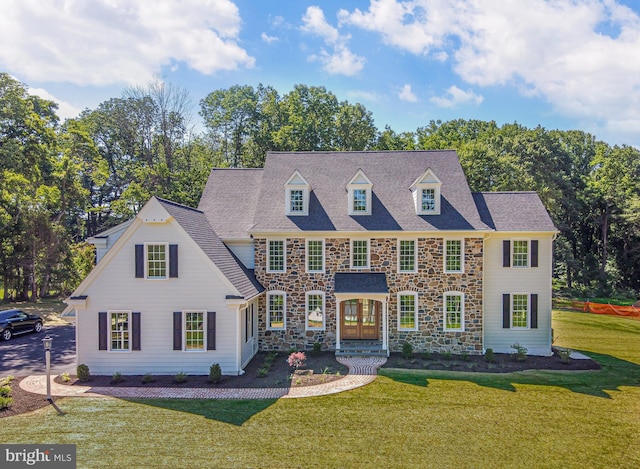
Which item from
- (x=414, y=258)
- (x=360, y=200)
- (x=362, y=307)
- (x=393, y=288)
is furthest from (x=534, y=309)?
(x=360, y=200)

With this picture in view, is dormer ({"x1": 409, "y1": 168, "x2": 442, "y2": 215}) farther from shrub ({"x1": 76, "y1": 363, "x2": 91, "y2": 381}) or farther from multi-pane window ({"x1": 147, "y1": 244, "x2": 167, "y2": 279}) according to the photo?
shrub ({"x1": 76, "y1": 363, "x2": 91, "y2": 381})

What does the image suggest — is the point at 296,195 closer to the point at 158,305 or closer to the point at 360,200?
the point at 360,200

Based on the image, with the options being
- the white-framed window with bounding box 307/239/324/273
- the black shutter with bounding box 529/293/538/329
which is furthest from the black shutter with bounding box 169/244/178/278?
the black shutter with bounding box 529/293/538/329

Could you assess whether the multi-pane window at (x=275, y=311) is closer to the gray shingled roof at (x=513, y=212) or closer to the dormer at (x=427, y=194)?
the dormer at (x=427, y=194)

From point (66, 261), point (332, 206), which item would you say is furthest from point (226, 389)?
point (66, 261)

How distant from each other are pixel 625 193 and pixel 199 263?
4666cm

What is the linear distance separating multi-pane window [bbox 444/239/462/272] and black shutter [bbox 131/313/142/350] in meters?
13.5

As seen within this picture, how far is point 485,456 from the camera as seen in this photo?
31.4ft

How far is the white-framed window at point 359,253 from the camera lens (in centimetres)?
1942

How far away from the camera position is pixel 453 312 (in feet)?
62.3

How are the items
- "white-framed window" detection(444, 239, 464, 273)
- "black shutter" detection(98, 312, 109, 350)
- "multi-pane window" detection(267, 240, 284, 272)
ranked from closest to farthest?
"black shutter" detection(98, 312, 109, 350), "white-framed window" detection(444, 239, 464, 273), "multi-pane window" detection(267, 240, 284, 272)

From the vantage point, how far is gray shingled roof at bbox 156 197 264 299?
639 inches

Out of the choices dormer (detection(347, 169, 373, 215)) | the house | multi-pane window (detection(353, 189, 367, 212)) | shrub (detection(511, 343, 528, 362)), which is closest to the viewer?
shrub (detection(511, 343, 528, 362))

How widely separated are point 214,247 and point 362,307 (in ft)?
25.2
